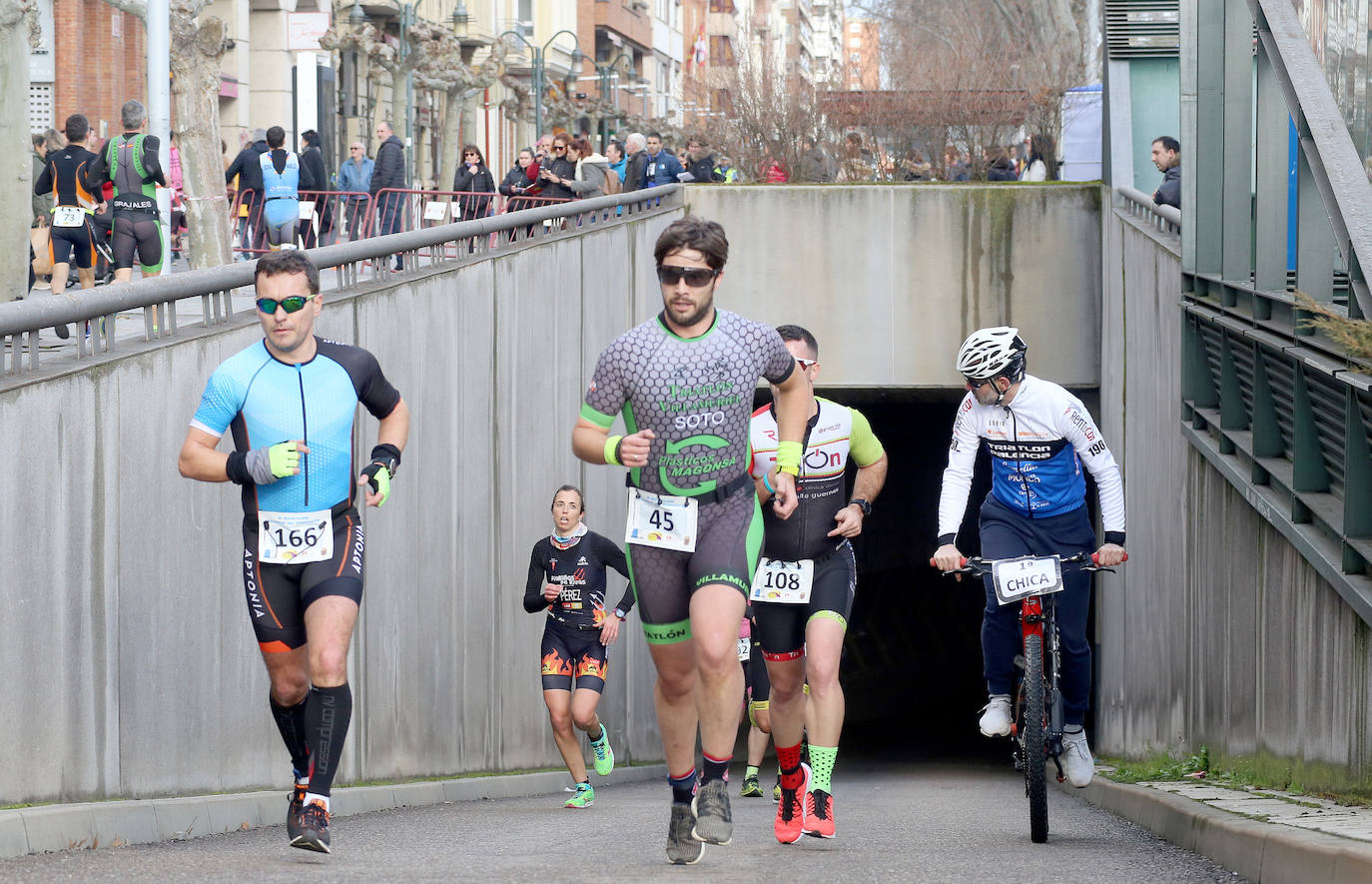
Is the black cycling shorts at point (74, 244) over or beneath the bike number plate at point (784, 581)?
over

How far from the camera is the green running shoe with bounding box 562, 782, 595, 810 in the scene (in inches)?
464

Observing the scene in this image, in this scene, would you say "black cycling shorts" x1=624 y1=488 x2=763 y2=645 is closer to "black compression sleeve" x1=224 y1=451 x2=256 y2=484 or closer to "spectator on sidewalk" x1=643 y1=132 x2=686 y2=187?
"black compression sleeve" x1=224 y1=451 x2=256 y2=484

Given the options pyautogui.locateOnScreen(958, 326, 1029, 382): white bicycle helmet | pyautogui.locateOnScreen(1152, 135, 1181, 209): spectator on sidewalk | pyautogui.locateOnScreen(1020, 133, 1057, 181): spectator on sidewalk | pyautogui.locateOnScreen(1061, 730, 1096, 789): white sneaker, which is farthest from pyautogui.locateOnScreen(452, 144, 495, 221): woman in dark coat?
pyautogui.locateOnScreen(1061, 730, 1096, 789): white sneaker

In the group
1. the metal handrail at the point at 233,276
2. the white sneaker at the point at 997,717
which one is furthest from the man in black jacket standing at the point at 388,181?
the white sneaker at the point at 997,717

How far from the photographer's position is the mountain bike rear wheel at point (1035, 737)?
26.5 feet

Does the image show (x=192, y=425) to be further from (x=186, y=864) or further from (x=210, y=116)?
(x=210, y=116)

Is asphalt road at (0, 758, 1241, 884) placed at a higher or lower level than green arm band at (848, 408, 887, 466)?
lower

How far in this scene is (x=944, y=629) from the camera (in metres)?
33.5

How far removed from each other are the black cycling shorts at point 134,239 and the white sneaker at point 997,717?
9.58 metres

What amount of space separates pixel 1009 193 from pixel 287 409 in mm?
16040

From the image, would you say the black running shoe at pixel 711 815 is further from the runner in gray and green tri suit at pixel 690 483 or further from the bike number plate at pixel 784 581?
the bike number plate at pixel 784 581

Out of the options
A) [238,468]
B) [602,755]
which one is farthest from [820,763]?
[602,755]

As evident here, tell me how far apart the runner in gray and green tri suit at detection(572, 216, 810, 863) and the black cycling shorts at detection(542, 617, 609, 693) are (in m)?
5.33

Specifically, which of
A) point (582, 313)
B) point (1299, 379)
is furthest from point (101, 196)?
point (1299, 379)
